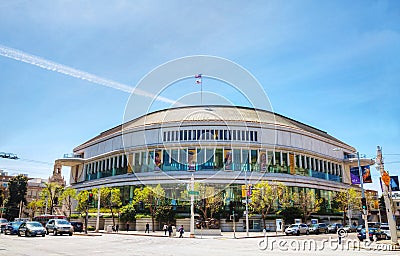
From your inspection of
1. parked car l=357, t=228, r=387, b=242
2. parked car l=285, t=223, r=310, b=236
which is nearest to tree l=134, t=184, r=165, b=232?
parked car l=285, t=223, r=310, b=236

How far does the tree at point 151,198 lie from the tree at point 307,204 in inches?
949

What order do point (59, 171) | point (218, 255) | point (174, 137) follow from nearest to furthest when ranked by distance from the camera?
point (218, 255), point (174, 137), point (59, 171)

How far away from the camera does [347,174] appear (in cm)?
7819

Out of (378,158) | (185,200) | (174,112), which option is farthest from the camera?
(174,112)

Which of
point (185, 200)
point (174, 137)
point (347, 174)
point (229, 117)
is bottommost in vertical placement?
point (185, 200)

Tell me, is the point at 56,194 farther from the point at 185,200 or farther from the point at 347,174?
the point at 347,174

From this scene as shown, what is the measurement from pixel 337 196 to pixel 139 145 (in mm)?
40556

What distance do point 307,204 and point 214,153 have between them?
18307 millimetres

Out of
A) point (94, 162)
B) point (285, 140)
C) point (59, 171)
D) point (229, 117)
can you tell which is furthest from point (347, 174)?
point (59, 171)

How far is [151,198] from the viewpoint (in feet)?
175

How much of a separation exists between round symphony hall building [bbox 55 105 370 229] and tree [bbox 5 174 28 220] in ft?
144

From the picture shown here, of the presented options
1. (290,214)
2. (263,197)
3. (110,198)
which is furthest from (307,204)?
(110,198)

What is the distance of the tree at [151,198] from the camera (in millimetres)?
53031

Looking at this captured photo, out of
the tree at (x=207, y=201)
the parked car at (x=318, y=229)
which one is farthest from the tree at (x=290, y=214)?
the tree at (x=207, y=201)
